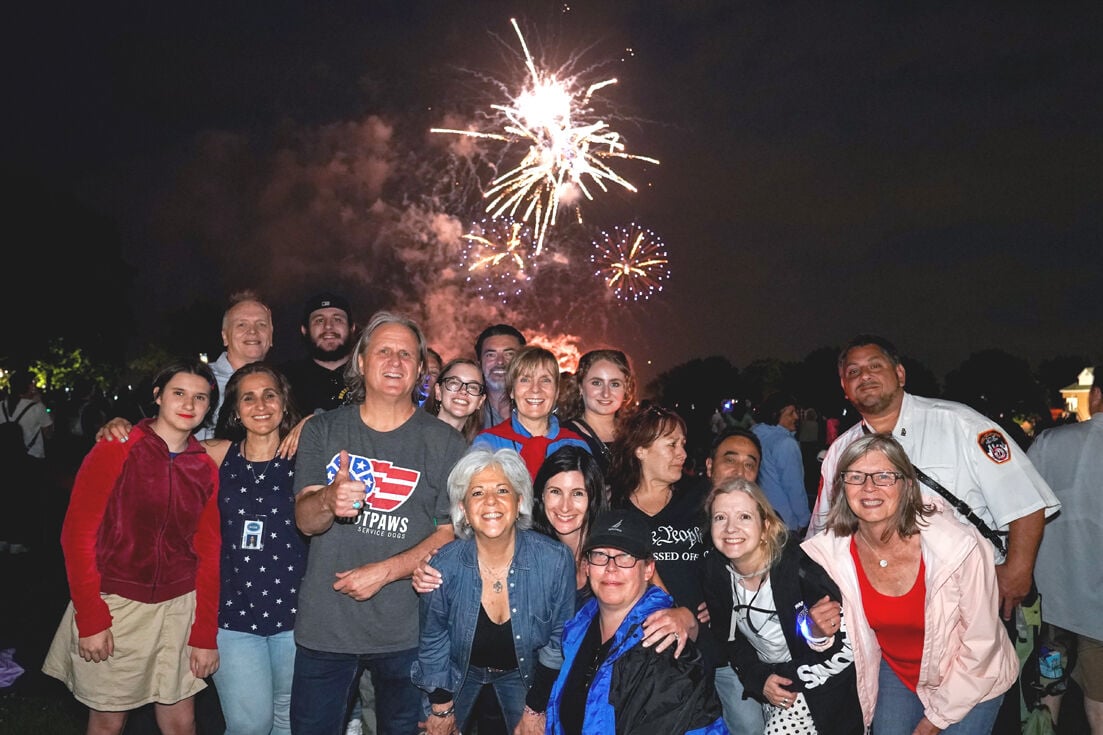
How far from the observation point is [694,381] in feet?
272

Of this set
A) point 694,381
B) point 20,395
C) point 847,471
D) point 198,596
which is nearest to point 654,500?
point 847,471

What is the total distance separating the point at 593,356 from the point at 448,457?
194cm

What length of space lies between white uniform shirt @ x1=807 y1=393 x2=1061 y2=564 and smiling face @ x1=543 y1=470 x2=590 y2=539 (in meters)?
1.61

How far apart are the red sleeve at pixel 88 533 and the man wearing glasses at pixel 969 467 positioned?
14.3 feet

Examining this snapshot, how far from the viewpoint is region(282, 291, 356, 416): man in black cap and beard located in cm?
593

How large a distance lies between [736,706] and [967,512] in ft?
6.57

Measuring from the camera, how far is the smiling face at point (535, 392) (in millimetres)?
5277

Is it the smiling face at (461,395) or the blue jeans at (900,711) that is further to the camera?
the smiling face at (461,395)

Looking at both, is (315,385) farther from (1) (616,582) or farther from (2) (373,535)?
(1) (616,582)

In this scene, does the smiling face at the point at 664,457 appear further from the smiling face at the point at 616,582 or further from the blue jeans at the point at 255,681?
the blue jeans at the point at 255,681

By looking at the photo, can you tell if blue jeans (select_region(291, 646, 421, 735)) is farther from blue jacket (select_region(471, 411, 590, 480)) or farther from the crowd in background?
blue jacket (select_region(471, 411, 590, 480))

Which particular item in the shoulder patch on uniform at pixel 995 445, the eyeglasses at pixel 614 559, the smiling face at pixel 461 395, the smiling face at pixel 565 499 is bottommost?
the eyeglasses at pixel 614 559

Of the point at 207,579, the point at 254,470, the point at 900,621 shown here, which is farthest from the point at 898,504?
the point at 207,579

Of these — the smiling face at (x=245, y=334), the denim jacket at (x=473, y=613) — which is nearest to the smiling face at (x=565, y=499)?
the denim jacket at (x=473, y=613)
